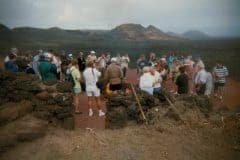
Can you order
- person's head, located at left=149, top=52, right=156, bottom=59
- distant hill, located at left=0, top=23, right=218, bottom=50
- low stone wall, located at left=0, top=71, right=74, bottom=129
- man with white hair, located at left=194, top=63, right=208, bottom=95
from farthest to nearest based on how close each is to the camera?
man with white hair, located at left=194, top=63, right=208, bottom=95 < person's head, located at left=149, top=52, right=156, bottom=59 < low stone wall, located at left=0, top=71, right=74, bottom=129 < distant hill, located at left=0, top=23, right=218, bottom=50

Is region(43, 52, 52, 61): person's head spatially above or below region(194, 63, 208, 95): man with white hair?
above

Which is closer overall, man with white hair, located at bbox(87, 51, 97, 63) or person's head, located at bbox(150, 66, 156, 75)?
man with white hair, located at bbox(87, 51, 97, 63)

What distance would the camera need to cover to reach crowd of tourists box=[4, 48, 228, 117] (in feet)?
23.6

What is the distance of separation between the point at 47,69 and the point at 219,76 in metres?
2.43

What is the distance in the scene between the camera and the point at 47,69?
7191 millimetres

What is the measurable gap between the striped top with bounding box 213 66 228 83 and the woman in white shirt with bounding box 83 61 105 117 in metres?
1.65

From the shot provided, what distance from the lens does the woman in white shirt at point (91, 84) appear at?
7242mm

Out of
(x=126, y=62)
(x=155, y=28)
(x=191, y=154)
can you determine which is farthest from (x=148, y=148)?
(x=155, y=28)

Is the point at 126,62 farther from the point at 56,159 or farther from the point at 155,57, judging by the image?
the point at 56,159

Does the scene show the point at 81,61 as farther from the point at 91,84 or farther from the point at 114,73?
the point at 114,73

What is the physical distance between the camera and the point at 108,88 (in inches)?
291

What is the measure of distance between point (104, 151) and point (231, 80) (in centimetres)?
209

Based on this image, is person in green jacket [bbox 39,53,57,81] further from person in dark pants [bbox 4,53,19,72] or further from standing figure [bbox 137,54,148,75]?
standing figure [bbox 137,54,148,75]

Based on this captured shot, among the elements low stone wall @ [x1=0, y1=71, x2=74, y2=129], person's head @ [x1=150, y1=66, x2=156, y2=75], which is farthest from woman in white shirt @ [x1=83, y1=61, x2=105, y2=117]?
person's head @ [x1=150, y1=66, x2=156, y2=75]
